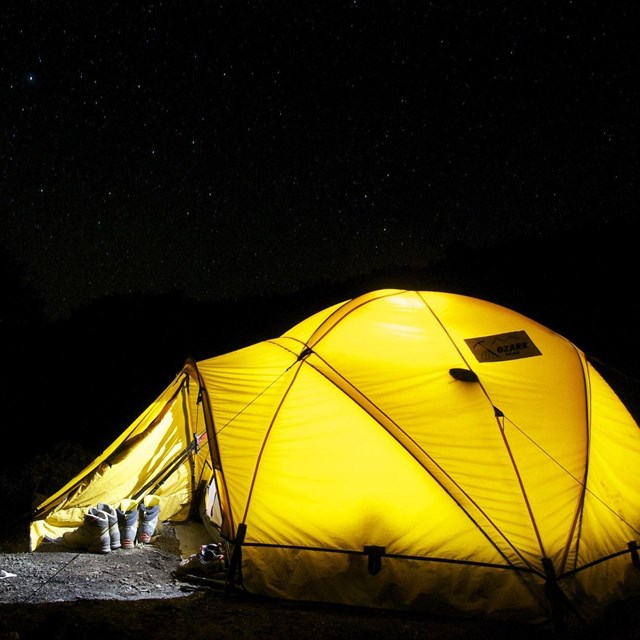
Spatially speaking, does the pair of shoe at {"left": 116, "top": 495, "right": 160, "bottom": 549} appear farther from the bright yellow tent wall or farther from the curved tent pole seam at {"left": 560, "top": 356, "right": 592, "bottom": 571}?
the curved tent pole seam at {"left": 560, "top": 356, "right": 592, "bottom": 571}

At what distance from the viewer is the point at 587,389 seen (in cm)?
579

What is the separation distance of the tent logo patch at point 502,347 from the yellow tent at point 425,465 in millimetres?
20

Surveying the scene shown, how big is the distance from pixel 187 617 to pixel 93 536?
2.35 metres

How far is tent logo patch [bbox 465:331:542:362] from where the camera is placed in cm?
571

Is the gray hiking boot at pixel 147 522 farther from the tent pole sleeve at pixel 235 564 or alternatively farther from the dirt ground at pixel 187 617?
the tent pole sleeve at pixel 235 564

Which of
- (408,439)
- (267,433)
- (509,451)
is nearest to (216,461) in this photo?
(267,433)

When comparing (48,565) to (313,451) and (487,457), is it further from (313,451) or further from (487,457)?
(487,457)

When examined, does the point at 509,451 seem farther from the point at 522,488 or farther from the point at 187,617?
the point at 187,617

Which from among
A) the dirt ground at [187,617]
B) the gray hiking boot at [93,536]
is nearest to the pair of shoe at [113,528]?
the gray hiking boot at [93,536]

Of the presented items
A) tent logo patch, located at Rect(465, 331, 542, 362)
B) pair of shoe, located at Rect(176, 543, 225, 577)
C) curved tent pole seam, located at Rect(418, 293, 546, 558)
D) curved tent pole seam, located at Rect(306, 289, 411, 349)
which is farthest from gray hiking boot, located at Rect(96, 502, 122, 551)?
tent logo patch, located at Rect(465, 331, 542, 362)

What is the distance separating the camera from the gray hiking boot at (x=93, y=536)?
6043 millimetres

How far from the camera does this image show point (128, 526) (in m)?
6.41

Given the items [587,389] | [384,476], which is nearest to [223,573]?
[384,476]

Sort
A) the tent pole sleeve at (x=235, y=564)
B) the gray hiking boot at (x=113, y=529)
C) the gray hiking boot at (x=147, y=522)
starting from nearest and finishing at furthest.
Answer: the tent pole sleeve at (x=235, y=564) → the gray hiking boot at (x=113, y=529) → the gray hiking boot at (x=147, y=522)
